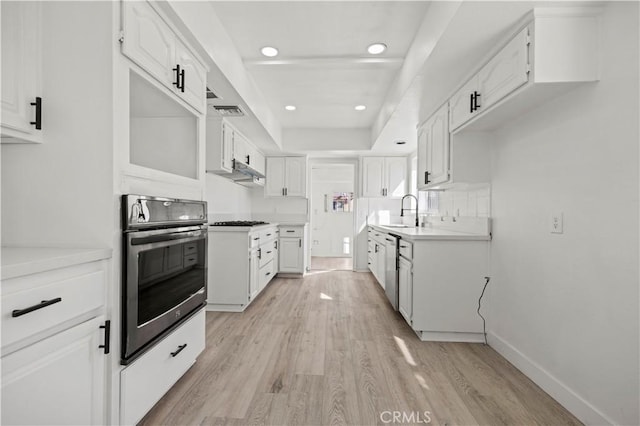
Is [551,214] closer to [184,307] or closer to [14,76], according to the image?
[184,307]

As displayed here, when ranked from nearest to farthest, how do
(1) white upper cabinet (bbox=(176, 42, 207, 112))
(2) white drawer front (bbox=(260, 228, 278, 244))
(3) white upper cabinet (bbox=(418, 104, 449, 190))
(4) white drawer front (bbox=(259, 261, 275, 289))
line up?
(1) white upper cabinet (bbox=(176, 42, 207, 112)) < (3) white upper cabinet (bbox=(418, 104, 449, 190)) < (4) white drawer front (bbox=(259, 261, 275, 289)) < (2) white drawer front (bbox=(260, 228, 278, 244))

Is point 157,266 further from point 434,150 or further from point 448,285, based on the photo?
point 434,150

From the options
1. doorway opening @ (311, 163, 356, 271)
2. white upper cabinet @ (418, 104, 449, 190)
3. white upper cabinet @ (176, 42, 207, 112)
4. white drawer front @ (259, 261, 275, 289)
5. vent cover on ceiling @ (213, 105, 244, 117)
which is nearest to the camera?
white upper cabinet @ (176, 42, 207, 112)

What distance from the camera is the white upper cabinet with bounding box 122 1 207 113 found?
4.51 ft

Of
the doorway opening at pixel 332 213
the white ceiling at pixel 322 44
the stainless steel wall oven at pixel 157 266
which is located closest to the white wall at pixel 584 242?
the white ceiling at pixel 322 44

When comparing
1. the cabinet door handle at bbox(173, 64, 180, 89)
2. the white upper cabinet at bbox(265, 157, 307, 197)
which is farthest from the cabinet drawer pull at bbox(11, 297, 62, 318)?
the white upper cabinet at bbox(265, 157, 307, 197)

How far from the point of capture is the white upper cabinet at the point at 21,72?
1.20 metres

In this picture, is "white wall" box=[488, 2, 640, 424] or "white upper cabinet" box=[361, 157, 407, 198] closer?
"white wall" box=[488, 2, 640, 424]

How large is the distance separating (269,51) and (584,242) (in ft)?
8.71

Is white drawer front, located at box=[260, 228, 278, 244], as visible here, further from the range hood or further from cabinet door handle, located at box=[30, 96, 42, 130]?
cabinet door handle, located at box=[30, 96, 42, 130]

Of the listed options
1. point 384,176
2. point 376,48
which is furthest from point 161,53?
point 384,176

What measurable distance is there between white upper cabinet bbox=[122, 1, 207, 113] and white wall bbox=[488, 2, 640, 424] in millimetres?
2178

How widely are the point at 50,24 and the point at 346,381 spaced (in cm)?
231

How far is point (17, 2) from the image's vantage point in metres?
1.27
